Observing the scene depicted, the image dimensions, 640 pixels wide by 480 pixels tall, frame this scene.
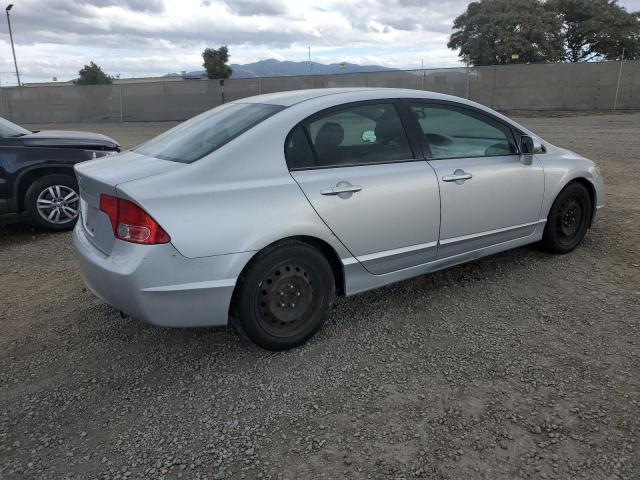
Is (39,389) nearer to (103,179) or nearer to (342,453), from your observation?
(103,179)

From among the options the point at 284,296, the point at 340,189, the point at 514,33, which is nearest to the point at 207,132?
the point at 340,189

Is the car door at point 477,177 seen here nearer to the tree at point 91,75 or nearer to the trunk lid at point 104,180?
the trunk lid at point 104,180

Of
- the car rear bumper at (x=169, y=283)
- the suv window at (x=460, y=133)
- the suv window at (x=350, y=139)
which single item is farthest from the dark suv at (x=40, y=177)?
the suv window at (x=460, y=133)

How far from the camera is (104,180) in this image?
3.07m

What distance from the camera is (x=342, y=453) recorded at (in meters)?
2.47

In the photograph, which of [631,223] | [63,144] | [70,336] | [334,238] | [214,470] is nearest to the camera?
[214,470]

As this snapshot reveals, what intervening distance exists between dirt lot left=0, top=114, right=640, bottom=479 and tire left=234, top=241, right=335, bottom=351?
16 cm

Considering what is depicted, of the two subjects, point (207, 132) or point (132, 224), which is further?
point (207, 132)

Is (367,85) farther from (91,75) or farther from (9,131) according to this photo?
(91,75)

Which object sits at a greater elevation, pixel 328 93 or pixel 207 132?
pixel 328 93

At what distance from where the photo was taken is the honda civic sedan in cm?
290

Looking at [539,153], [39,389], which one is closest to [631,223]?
[539,153]

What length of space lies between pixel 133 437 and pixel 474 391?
1.82 metres

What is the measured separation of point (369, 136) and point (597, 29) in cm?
4314
